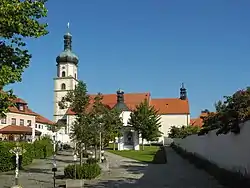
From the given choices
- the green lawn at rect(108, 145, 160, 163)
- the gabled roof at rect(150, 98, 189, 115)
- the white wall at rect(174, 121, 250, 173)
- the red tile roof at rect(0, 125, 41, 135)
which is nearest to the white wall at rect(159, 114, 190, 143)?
the gabled roof at rect(150, 98, 189, 115)

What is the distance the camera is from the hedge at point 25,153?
2607 centimetres

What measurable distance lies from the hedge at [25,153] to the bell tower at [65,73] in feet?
177

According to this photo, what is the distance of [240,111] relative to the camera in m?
15.9

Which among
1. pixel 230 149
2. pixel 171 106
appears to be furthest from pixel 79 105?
pixel 171 106

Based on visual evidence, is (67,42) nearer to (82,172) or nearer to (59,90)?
(59,90)

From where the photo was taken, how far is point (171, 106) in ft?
337

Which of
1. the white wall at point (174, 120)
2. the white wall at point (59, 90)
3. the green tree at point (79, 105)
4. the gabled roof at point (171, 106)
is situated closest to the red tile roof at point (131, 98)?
the gabled roof at point (171, 106)

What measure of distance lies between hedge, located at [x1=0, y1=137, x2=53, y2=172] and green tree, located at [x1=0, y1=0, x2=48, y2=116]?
12.8 metres

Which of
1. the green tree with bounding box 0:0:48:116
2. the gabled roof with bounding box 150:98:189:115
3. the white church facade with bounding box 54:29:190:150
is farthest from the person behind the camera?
the gabled roof with bounding box 150:98:189:115

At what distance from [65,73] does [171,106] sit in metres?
27.6

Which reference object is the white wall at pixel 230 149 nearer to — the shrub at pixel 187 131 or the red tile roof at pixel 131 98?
the shrub at pixel 187 131

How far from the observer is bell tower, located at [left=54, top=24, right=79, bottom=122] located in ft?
318

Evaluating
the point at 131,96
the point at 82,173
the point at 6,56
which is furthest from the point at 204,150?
the point at 131,96

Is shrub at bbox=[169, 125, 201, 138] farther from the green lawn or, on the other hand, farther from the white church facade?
the white church facade
